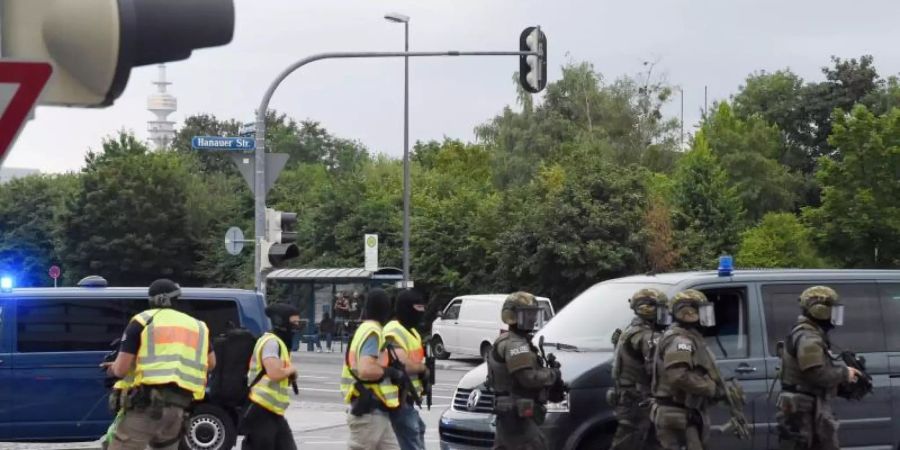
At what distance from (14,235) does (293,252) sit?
→ 199 ft

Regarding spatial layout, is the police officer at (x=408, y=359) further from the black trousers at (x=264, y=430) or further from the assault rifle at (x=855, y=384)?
the assault rifle at (x=855, y=384)

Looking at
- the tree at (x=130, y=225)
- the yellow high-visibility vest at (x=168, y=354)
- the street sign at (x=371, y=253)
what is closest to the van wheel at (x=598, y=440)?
the yellow high-visibility vest at (x=168, y=354)

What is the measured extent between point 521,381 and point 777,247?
3978 centimetres

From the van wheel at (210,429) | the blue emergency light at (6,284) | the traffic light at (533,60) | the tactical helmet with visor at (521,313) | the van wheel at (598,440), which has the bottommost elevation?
the van wheel at (210,429)

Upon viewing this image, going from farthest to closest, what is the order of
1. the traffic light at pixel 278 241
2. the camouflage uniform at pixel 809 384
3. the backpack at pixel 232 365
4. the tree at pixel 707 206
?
the tree at pixel 707 206, the traffic light at pixel 278 241, the backpack at pixel 232 365, the camouflage uniform at pixel 809 384

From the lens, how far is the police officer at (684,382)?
31.9 feet

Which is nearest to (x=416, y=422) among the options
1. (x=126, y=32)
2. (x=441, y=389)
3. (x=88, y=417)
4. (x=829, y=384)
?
(x=829, y=384)

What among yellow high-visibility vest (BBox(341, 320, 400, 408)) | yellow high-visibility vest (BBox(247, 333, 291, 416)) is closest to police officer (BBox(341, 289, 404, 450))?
yellow high-visibility vest (BBox(341, 320, 400, 408))

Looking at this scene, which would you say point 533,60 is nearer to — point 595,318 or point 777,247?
point 595,318

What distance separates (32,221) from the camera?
7681 cm

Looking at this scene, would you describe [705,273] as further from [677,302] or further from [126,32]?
[126,32]

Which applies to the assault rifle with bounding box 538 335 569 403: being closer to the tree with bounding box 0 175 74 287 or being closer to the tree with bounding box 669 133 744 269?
the tree with bounding box 669 133 744 269

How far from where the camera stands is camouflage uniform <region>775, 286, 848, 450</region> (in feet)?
34.0

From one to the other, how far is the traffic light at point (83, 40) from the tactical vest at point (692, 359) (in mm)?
6766
